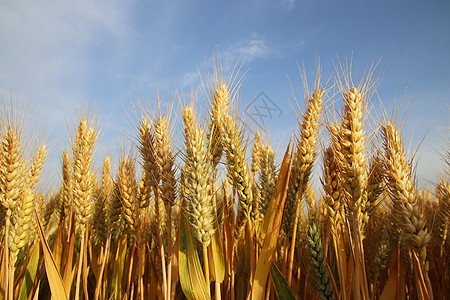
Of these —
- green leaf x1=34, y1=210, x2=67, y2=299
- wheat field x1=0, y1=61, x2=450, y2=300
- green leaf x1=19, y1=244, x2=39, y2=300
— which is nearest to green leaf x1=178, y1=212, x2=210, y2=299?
wheat field x1=0, y1=61, x2=450, y2=300

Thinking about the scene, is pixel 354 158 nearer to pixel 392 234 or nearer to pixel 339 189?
pixel 339 189

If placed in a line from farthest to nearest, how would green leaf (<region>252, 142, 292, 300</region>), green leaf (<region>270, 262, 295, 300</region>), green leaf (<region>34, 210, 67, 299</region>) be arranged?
1. green leaf (<region>34, 210, 67, 299</region>)
2. green leaf (<region>270, 262, 295, 300</region>)
3. green leaf (<region>252, 142, 292, 300</region>)

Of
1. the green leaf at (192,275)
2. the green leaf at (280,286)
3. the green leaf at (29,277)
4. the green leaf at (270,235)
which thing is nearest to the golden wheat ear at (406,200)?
the green leaf at (270,235)

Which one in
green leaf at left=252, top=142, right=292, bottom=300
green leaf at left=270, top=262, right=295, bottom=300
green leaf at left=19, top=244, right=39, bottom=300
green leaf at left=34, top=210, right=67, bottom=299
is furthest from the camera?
green leaf at left=19, top=244, right=39, bottom=300

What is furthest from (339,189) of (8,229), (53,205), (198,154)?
(53,205)

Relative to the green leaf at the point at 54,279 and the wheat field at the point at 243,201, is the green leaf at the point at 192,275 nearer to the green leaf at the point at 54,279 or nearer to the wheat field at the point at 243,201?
the wheat field at the point at 243,201

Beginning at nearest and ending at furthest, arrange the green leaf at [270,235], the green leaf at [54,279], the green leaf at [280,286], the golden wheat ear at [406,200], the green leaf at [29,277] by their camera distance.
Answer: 1. the golden wheat ear at [406,200]
2. the green leaf at [270,235]
3. the green leaf at [280,286]
4. the green leaf at [54,279]
5. the green leaf at [29,277]

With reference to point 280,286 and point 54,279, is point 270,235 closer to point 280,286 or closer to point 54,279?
point 280,286

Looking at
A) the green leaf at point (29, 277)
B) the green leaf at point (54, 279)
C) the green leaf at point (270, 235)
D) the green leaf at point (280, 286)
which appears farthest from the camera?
the green leaf at point (29, 277)

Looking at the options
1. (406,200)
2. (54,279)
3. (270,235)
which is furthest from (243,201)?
(54,279)

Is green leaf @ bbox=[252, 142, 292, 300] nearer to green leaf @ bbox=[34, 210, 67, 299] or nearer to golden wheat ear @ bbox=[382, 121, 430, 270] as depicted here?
golden wheat ear @ bbox=[382, 121, 430, 270]

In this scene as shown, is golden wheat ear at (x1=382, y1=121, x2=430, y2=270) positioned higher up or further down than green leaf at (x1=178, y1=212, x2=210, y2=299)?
higher up

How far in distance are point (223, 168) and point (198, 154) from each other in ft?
1.30

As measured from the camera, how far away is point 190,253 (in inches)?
75.0
